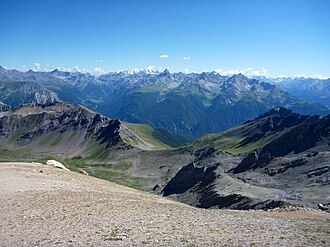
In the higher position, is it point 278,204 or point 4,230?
point 4,230

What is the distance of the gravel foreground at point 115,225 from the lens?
23766 mm

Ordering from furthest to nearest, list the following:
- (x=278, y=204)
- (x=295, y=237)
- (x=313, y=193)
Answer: (x=313, y=193)
(x=278, y=204)
(x=295, y=237)

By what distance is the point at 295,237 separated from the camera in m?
25.3

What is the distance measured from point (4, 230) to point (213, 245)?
14898mm

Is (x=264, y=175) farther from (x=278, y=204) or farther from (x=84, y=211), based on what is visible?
(x=84, y=211)

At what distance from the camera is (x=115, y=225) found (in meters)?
27.0

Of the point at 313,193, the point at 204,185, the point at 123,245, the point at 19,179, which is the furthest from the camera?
the point at 204,185

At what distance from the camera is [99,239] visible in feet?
78.4

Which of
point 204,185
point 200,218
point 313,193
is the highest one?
point 200,218

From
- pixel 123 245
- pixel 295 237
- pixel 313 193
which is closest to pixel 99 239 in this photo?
pixel 123 245

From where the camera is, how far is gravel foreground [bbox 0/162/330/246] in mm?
23766

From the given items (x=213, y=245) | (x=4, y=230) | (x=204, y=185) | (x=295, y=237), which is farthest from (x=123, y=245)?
(x=204, y=185)

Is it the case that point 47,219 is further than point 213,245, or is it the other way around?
point 47,219

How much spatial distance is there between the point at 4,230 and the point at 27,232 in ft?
6.07
